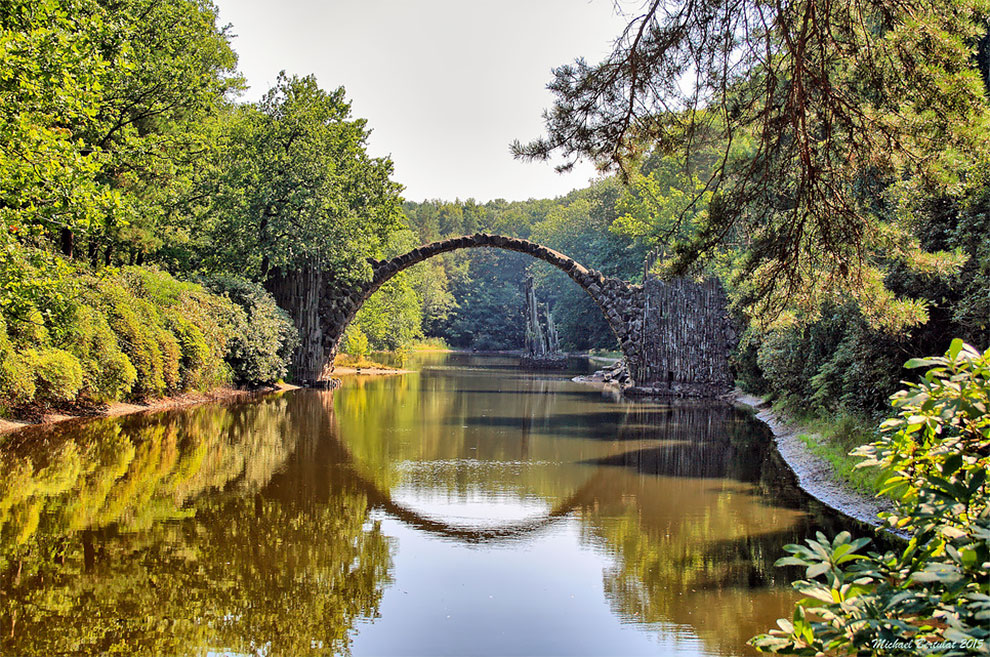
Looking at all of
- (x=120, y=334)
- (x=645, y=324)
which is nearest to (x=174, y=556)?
(x=120, y=334)

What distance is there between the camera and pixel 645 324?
24188mm

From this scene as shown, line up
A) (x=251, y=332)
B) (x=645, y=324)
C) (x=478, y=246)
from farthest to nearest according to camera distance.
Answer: (x=478, y=246), (x=645, y=324), (x=251, y=332)

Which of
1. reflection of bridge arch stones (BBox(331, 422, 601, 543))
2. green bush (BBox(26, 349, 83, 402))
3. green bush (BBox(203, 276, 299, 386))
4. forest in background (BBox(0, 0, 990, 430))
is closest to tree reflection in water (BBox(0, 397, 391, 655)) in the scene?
reflection of bridge arch stones (BBox(331, 422, 601, 543))

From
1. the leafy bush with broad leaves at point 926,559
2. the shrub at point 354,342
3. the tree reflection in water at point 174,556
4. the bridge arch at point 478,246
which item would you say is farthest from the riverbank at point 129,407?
the shrub at point 354,342

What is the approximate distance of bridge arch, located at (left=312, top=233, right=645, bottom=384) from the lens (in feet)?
80.7

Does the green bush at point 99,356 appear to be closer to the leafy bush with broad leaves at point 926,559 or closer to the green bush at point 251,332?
the green bush at point 251,332

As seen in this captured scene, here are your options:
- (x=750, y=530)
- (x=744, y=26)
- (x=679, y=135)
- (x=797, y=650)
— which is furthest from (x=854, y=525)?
(x=797, y=650)

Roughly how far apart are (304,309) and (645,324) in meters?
10.4

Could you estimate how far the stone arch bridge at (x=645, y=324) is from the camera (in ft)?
77.9

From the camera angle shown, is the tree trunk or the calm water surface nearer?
the calm water surface

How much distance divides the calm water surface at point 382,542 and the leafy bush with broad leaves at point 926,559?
7.60 feet

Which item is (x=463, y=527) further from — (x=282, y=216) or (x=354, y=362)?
(x=354, y=362)

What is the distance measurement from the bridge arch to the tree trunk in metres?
0.06

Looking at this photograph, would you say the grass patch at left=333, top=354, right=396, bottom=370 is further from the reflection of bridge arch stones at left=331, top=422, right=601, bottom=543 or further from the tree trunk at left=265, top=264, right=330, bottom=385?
the reflection of bridge arch stones at left=331, top=422, right=601, bottom=543
